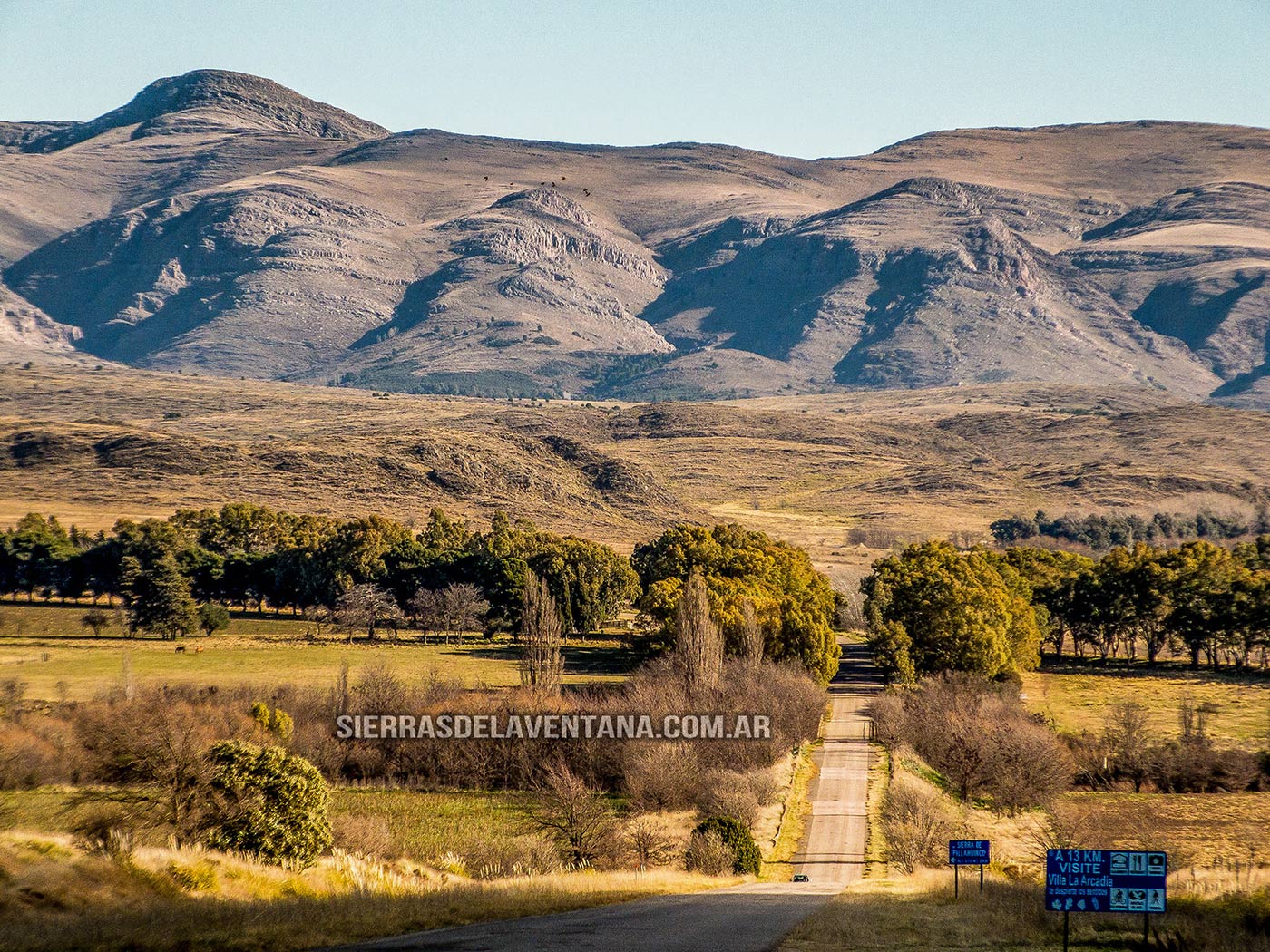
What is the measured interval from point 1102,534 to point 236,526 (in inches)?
4978

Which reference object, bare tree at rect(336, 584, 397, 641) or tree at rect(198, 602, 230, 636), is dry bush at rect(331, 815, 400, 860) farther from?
tree at rect(198, 602, 230, 636)

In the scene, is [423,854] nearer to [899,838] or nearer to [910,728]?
[899,838]

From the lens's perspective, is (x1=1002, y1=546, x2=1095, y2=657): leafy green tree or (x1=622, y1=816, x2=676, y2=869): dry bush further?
(x1=1002, y1=546, x2=1095, y2=657): leafy green tree

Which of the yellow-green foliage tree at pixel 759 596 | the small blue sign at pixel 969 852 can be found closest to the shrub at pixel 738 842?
the small blue sign at pixel 969 852

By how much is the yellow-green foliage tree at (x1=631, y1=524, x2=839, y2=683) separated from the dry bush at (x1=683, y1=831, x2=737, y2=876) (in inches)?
1184

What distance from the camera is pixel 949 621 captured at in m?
87.5

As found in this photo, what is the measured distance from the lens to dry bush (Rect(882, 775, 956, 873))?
4950 cm

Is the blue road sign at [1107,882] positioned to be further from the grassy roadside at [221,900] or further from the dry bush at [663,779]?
the dry bush at [663,779]

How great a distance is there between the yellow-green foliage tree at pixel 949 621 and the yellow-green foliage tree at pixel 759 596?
15.7 ft

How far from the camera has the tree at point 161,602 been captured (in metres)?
104

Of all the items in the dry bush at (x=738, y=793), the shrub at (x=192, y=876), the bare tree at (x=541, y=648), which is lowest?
the dry bush at (x=738, y=793)

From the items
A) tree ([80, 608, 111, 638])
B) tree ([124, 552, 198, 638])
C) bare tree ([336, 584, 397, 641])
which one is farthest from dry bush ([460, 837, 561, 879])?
tree ([80, 608, 111, 638])

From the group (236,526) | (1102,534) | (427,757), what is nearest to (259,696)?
(427,757)

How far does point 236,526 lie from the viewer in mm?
135375
